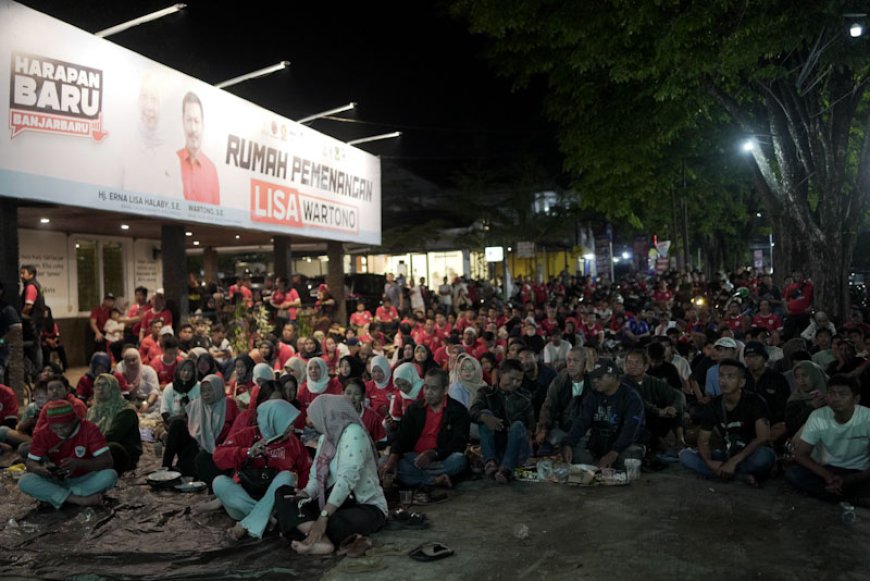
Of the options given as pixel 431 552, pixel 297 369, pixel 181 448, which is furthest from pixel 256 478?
pixel 297 369

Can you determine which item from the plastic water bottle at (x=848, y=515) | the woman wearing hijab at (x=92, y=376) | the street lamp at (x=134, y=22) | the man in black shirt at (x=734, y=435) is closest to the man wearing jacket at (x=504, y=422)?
the man in black shirt at (x=734, y=435)

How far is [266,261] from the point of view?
105 feet

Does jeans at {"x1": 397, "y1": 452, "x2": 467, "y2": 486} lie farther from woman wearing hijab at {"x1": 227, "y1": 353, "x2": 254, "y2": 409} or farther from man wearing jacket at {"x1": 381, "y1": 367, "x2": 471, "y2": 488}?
woman wearing hijab at {"x1": 227, "y1": 353, "x2": 254, "y2": 409}

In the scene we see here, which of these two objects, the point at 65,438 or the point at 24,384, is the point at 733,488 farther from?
the point at 24,384

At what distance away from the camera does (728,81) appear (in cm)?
1405

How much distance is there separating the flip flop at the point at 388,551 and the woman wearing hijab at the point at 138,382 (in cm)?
626

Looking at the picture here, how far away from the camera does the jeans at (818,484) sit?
593cm

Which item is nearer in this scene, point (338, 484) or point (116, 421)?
point (338, 484)

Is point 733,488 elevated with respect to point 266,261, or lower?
lower

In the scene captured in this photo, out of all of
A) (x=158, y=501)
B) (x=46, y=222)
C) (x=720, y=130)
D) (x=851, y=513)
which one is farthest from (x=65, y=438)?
(x=720, y=130)

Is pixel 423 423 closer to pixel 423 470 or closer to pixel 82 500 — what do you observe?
pixel 423 470

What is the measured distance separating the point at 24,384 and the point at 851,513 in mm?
10881

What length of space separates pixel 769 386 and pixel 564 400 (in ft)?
7.27

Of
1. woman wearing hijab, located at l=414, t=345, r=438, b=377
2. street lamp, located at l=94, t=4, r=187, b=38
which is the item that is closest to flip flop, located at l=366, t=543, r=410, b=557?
woman wearing hijab, located at l=414, t=345, r=438, b=377
